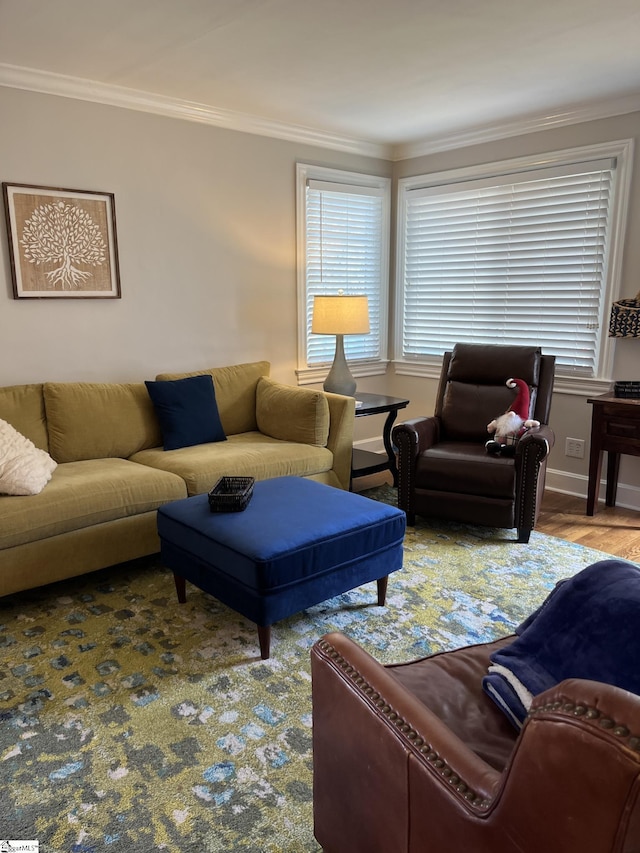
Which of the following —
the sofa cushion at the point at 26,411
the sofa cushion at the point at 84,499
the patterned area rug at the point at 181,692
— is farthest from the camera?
the sofa cushion at the point at 26,411

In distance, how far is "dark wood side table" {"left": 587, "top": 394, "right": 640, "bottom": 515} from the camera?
3.54 m

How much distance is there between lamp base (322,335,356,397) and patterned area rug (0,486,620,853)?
136 centimetres

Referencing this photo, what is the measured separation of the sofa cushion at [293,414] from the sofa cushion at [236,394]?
80 millimetres

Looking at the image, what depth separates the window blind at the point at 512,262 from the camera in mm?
3977

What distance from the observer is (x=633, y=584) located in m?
1.14

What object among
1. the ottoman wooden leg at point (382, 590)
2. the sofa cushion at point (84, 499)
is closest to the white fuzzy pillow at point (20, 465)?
the sofa cushion at point (84, 499)

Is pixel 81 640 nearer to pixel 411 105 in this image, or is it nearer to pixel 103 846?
pixel 103 846

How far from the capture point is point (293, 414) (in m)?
3.78

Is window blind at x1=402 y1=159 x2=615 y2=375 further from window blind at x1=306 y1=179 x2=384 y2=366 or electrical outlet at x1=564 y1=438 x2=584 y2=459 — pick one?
electrical outlet at x1=564 y1=438 x2=584 y2=459

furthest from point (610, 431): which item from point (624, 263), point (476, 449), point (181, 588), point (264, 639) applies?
point (181, 588)

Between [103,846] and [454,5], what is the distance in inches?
119

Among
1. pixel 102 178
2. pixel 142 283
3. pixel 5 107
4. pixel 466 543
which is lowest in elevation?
pixel 466 543

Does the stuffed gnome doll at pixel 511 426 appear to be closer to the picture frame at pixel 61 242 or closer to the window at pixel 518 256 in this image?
the window at pixel 518 256

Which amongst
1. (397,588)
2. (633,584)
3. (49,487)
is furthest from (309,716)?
(49,487)
